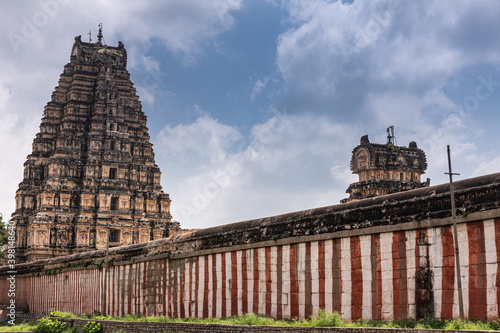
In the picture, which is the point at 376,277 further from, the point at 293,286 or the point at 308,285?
the point at 293,286

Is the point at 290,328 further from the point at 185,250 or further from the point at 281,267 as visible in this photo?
the point at 185,250

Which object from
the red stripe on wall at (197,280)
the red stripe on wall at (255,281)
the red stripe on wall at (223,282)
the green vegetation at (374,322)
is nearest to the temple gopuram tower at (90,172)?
the red stripe on wall at (197,280)

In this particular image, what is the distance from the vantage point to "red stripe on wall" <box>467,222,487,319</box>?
15750 mm

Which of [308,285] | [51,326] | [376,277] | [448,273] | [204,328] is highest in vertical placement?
[448,273]

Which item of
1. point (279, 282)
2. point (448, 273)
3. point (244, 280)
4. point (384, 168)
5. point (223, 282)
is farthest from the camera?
point (384, 168)

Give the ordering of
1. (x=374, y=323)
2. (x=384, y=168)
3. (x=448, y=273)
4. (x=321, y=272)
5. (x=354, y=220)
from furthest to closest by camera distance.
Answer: (x=384, y=168)
(x=321, y=272)
(x=354, y=220)
(x=374, y=323)
(x=448, y=273)

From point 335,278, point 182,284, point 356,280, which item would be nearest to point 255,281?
point 335,278

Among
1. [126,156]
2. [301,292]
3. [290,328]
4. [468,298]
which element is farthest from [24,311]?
[468,298]

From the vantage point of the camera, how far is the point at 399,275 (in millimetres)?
17734

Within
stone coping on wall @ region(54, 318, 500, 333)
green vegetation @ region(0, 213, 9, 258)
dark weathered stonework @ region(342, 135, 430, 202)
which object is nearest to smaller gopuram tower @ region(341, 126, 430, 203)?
dark weathered stonework @ region(342, 135, 430, 202)

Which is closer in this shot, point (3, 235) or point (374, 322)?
point (374, 322)

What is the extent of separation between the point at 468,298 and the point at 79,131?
58025 millimetres

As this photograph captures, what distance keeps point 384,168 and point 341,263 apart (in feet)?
159

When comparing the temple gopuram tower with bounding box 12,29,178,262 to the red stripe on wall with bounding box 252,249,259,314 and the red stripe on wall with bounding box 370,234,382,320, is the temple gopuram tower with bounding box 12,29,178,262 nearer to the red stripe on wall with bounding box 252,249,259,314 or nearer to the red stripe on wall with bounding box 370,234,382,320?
the red stripe on wall with bounding box 252,249,259,314
